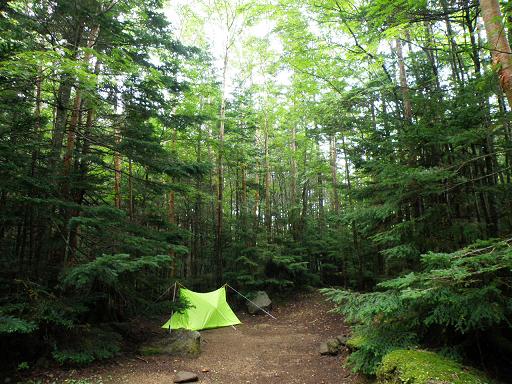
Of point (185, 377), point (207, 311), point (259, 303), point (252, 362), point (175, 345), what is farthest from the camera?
point (259, 303)

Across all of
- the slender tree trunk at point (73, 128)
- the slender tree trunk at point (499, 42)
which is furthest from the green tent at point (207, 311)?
the slender tree trunk at point (499, 42)

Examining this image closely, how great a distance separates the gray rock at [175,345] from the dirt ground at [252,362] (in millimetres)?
217

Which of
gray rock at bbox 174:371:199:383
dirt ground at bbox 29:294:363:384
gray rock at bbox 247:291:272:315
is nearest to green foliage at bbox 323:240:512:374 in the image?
dirt ground at bbox 29:294:363:384

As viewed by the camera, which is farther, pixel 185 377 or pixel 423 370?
pixel 185 377

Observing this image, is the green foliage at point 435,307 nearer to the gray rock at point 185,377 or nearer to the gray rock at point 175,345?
the gray rock at point 185,377

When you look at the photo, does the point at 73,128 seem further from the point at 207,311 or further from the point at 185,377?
the point at 207,311

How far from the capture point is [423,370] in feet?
11.3

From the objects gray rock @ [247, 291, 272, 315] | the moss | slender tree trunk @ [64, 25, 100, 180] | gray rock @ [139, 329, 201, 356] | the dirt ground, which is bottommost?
the dirt ground

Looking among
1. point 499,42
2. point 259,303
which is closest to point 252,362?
point 259,303

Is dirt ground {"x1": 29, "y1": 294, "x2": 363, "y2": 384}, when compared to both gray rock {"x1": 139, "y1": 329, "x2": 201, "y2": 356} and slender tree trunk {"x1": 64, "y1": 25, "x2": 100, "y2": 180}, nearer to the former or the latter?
gray rock {"x1": 139, "y1": 329, "x2": 201, "y2": 356}

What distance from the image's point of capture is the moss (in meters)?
3.29

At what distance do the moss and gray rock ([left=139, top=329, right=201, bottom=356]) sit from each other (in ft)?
15.7

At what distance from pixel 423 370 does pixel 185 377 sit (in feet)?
13.6

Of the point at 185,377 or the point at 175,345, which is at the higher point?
the point at 175,345
